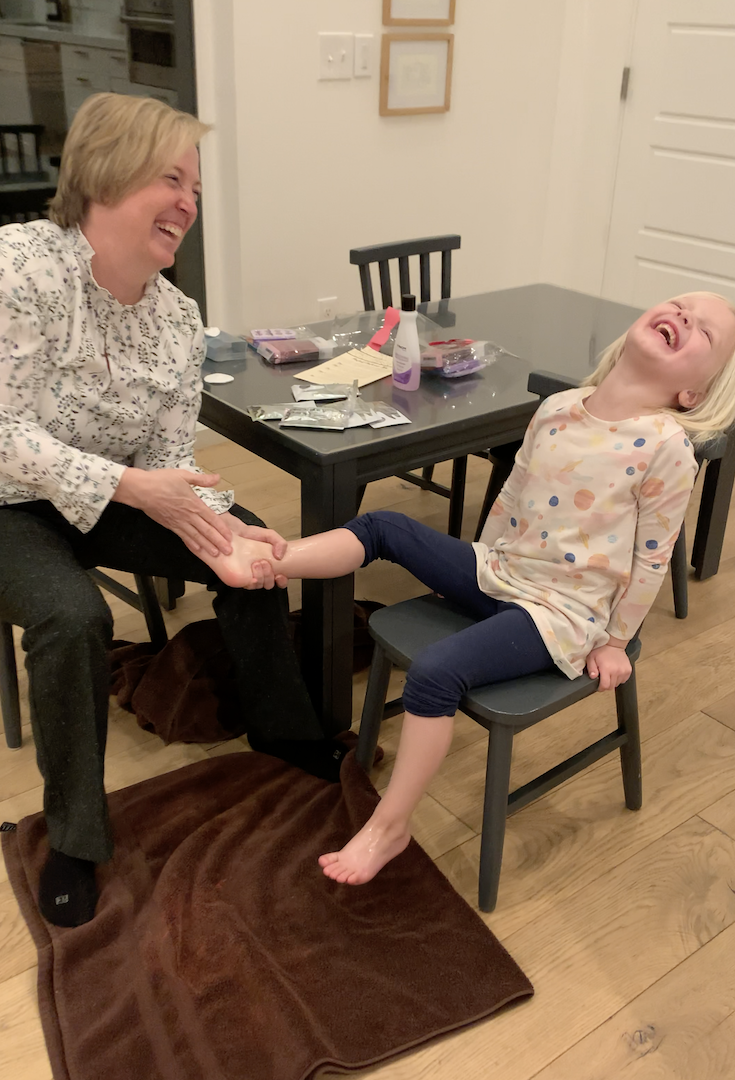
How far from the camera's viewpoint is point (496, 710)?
1.39 meters

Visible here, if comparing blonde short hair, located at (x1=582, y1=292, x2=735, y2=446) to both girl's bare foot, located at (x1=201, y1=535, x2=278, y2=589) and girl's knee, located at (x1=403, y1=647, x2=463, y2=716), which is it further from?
girl's bare foot, located at (x1=201, y1=535, x2=278, y2=589)

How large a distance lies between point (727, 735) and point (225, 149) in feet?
7.67

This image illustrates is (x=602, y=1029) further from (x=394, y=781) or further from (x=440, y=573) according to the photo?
(x=440, y=573)

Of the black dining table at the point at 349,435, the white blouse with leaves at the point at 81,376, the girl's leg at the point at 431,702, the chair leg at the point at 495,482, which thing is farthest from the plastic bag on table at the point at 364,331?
the girl's leg at the point at 431,702

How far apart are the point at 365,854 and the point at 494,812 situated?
0.72 feet

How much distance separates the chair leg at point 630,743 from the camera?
5.46 feet

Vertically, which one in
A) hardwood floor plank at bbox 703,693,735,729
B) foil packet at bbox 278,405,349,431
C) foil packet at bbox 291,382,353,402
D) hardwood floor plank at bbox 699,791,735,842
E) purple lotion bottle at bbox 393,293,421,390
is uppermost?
purple lotion bottle at bbox 393,293,421,390

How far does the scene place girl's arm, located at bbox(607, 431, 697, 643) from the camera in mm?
→ 1447

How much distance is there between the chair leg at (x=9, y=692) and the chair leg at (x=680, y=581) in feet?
5.03

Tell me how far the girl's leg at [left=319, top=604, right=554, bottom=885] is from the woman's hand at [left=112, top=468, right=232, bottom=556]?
0.41 m

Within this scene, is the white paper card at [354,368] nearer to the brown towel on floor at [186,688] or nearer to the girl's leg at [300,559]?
the girl's leg at [300,559]

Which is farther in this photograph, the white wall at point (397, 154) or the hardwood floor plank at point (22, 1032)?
the white wall at point (397, 154)

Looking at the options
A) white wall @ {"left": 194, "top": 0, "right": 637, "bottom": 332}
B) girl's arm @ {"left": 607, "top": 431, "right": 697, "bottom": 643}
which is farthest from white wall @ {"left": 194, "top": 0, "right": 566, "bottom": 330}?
girl's arm @ {"left": 607, "top": 431, "right": 697, "bottom": 643}

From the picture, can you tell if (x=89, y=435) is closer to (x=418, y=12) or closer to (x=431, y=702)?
(x=431, y=702)
